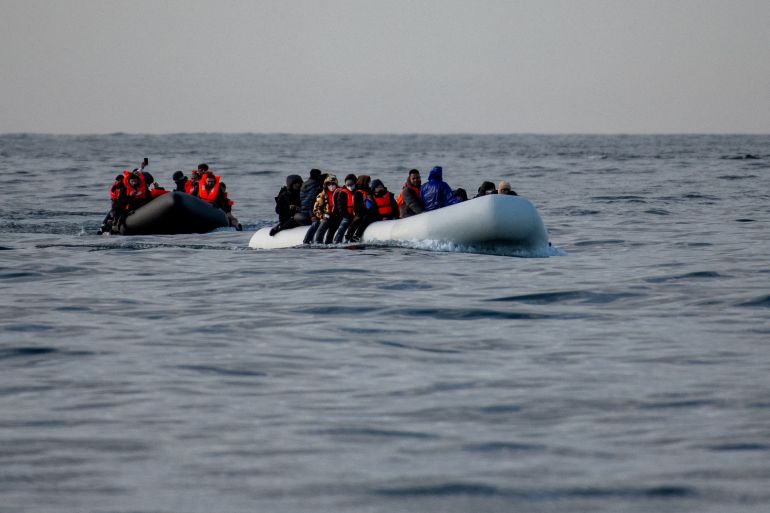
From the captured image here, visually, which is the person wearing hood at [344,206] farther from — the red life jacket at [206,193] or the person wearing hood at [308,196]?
the red life jacket at [206,193]

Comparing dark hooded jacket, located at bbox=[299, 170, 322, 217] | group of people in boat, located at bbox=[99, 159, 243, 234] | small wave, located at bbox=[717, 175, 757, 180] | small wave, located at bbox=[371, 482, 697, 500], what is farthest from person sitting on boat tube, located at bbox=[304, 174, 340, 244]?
small wave, located at bbox=[717, 175, 757, 180]

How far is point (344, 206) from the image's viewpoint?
69.6 ft

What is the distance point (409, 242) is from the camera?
20.5 metres

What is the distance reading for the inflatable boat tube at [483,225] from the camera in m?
19.5

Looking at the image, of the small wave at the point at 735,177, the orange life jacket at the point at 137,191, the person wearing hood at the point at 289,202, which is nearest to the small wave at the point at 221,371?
the person wearing hood at the point at 289,202

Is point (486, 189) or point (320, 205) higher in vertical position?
point (486, 189)

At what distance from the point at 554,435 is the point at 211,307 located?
24.1ft

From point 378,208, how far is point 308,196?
1.59 metres

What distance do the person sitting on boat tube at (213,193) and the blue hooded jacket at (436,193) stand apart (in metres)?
7.59

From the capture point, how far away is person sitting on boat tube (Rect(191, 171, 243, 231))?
27531mm

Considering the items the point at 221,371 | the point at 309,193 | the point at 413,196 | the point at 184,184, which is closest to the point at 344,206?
the point at 413,196

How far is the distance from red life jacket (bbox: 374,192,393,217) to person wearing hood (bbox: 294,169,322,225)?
4.35ft

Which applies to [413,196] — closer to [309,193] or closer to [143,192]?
[309,193]

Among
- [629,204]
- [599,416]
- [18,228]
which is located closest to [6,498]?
[599,416]
